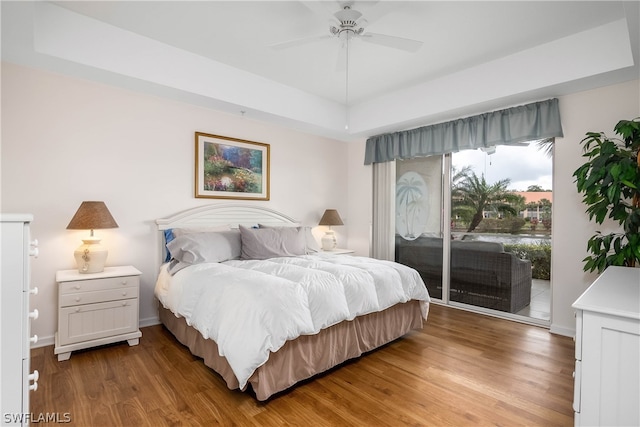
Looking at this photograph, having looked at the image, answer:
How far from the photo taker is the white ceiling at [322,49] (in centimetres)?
249

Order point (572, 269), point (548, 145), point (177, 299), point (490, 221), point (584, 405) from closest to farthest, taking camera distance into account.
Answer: point (584, 405), point (177, 299), point (572, 269), point (548, 145), point (490, 221)

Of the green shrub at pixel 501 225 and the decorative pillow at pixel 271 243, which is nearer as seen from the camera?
the decorative pillow at pixel 271 243

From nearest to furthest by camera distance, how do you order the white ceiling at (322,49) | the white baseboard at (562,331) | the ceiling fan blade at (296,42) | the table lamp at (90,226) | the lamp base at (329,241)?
the ceiling fan blade at (296,42) → the white ceiling at (322,49) → the table lamp at (90,226) → the white baseboard at (562,331) → the lamp base at (329,241)

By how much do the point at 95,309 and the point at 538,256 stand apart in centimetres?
437

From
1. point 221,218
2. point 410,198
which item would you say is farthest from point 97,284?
point 410,198

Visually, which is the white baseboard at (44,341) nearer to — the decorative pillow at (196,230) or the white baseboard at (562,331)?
the decorative pillow at (196,230)

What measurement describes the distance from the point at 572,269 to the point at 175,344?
12.6 ft

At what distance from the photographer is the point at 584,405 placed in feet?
3.85

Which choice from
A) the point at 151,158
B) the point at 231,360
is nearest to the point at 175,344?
the point at 231,360

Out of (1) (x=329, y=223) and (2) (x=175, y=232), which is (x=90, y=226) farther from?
(1) (x=329, y=223)

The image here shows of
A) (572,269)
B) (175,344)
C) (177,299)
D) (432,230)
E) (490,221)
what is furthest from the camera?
(432,230)

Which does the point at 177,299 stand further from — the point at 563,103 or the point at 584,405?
the point at 563,103

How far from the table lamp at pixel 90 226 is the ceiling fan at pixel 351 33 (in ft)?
6.65

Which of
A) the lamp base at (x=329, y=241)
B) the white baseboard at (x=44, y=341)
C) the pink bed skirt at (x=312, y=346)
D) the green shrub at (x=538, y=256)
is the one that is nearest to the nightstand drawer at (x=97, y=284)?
the pink bed skirt at (x=312, y=346)
